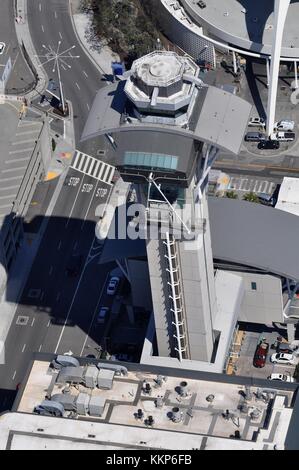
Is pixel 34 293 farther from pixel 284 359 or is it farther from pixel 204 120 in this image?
pixel 204 120

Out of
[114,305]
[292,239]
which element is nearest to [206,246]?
[292,239]

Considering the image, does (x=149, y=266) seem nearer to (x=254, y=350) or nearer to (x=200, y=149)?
(x=200, y=149)

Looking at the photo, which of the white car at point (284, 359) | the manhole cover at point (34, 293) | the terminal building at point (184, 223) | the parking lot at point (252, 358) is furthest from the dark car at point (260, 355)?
the manhole cover at point (34, 293)

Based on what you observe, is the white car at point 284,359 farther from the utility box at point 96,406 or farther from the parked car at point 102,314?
the utility box at point 96,406

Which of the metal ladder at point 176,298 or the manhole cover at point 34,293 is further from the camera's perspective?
the manhole cover at point 34,293

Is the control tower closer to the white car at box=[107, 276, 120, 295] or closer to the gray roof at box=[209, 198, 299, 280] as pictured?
the gray roof at box=[209, 198, 299, 280]

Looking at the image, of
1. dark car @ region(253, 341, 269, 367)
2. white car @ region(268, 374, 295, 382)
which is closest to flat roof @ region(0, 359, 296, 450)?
white car @ region(268, 374, 295, 382)
